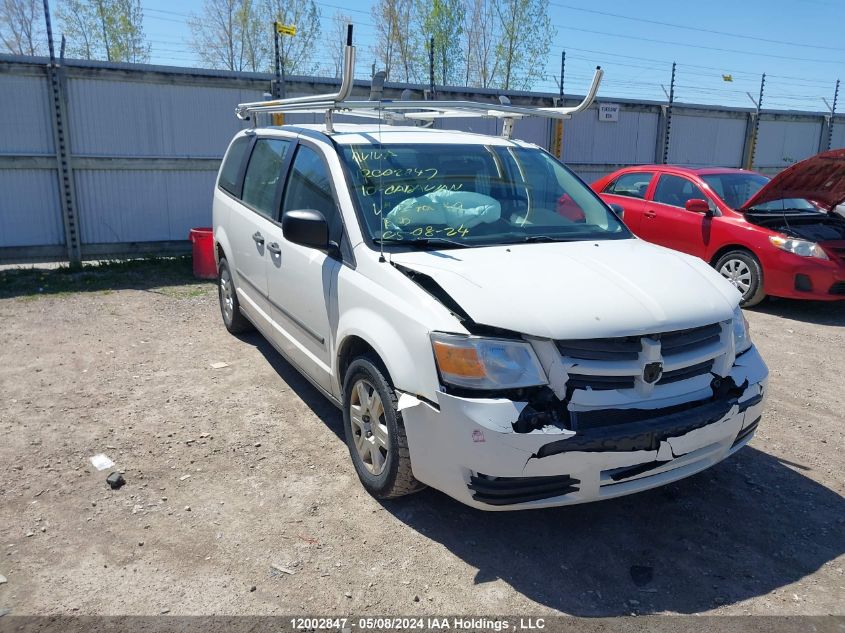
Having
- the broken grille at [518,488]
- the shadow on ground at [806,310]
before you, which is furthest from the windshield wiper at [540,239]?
the shadow on ground at [806,310]

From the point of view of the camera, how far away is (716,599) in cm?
289

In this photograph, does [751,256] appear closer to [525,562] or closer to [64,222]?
[525,562]

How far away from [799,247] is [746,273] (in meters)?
0.62

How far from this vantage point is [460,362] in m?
2.91

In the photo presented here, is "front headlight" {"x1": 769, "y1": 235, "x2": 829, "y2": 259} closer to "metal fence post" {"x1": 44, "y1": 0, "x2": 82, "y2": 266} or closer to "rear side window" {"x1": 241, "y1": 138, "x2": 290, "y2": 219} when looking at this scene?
"rear side window" {"x1": 241, "y1": 138, "x2": 290, "y2": 219}

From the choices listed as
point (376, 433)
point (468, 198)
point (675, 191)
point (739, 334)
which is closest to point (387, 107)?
point (468, 198)

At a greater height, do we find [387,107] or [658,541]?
[387,107]

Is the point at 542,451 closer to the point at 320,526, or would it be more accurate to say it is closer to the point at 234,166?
the point at 320,526

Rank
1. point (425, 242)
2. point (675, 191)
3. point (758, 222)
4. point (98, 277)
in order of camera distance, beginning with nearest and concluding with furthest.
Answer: point (425, 242), point (758, 222), point (675, 191), point (98, 277)

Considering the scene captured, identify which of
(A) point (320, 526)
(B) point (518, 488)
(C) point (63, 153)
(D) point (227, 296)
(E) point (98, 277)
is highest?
(C) point (63, 153)

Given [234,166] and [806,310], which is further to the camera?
[806,310]

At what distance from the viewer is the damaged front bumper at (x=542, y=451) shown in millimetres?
2799

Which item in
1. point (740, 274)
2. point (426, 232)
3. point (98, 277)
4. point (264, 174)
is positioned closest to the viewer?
point (426, 232)

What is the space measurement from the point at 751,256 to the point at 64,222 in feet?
28.9
